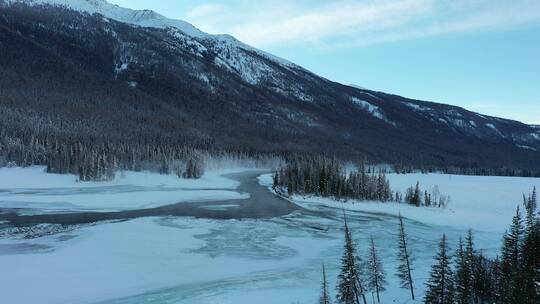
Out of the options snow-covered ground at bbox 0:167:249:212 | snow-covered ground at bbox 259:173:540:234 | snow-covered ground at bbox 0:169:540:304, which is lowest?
snow-covered ground at bbox 0:169:540:304

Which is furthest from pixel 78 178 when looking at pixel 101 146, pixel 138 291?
pixel 138 291

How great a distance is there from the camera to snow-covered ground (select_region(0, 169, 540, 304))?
66.8ft

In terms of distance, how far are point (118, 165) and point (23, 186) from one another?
27.2 m

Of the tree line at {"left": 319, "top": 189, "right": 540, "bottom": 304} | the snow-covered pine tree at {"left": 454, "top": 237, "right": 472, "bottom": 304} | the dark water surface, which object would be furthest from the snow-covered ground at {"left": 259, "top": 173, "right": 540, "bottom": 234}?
the snow-covered pine tree at {"left": 454, "top": 237, "right": 472, "bottom": 304}

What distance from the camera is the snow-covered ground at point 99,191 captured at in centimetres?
4556

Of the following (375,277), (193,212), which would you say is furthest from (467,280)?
(193,212)

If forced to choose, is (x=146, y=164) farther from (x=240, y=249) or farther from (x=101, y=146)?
(x=240, y=249)

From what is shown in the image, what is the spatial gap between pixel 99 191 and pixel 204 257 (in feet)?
112

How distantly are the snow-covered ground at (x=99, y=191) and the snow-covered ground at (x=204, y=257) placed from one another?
10.7m

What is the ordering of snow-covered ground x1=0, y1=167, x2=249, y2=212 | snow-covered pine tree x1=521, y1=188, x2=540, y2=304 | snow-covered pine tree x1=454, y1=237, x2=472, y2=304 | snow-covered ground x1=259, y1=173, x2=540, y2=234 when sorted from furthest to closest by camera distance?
1. snow-covered ground x1=0, y1=167, x2=249, y2=212
2. snow-covered ground x1=259, y1=173, x2=540, y2=234
3. snow-covered pine tree x1=454, y1=237, x2=472, y2=304
4. snow-covered pine tree x1=521, y1=188, x2=540, y2=304

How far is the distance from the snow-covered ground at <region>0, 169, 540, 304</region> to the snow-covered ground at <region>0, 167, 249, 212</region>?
35.2ft

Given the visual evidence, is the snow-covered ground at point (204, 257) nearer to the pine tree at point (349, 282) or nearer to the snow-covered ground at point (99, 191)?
the pine tree at point (349, 282)

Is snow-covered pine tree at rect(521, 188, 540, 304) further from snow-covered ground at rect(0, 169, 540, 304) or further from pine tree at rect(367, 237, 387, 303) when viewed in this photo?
pine tree at rect(367, 237, 387, 303)

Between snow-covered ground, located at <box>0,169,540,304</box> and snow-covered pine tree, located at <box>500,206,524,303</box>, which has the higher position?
snow-covered pine tree, located at <box>500,206,524,303</box>
